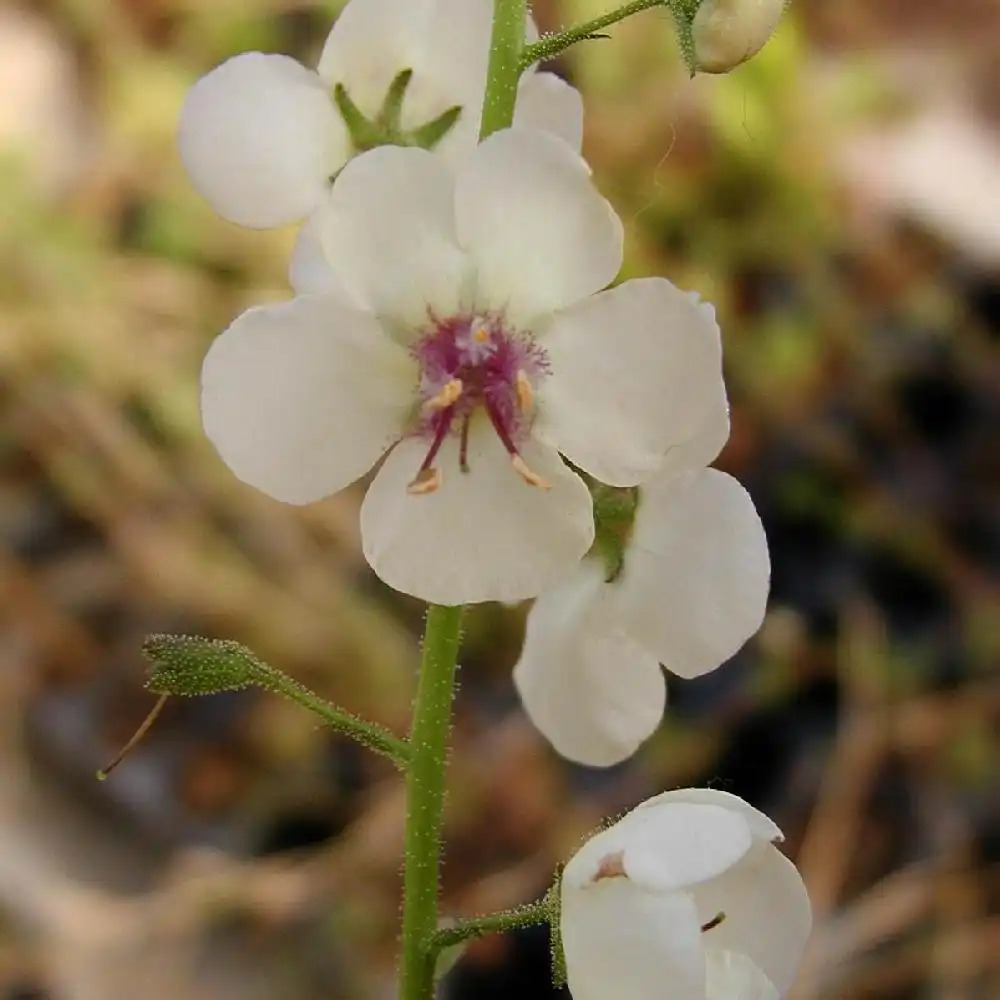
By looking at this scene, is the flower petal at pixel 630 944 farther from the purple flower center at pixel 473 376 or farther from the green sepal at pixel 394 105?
the green sepal at pixel 394 105

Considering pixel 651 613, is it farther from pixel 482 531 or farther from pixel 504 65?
pixel 504 65

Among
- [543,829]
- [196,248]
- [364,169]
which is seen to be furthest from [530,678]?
[196,248]

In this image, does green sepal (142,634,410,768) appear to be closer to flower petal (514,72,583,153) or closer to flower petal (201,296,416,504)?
flower petal (201,296,416,504)

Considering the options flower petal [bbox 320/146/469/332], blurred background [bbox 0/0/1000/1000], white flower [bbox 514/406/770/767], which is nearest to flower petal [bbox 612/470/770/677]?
white flower [bbox 514/406/770/767]

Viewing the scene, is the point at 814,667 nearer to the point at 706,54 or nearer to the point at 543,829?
the point at 543,829

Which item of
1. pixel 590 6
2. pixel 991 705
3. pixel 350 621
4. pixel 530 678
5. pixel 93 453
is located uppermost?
pixel 530 678

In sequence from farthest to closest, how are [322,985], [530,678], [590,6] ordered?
[590,6]
[322,985]
[530,678]
